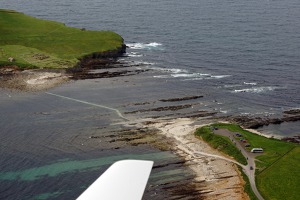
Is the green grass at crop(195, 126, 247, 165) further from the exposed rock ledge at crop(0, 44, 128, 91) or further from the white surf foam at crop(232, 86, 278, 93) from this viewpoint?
the exposed rock ledge at crop(0, 44, 128, 91)

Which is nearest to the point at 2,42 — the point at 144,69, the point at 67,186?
the point at 144,69

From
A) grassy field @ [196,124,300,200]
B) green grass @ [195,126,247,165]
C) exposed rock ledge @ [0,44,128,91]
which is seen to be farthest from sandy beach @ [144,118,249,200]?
exposed rock ledge @ [0,44,128,91]

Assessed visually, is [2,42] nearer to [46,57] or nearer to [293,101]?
[46,57]

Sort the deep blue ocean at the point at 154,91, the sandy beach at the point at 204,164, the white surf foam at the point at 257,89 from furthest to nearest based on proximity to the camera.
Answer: the white surf foam at the point at 257,89
the deep blue ocean at the point at 154,91
the sandy beach at the point at 204,164

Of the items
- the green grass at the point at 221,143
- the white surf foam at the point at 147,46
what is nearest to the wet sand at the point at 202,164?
the green grass at the point at 221,143

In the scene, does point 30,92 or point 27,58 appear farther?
point 27,58

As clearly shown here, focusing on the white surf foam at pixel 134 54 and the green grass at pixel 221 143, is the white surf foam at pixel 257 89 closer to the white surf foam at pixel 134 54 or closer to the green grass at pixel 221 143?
the green grass at pixel 221 143
